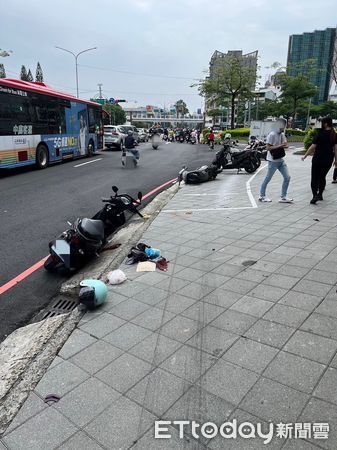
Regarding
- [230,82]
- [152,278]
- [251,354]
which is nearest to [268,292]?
[251,354]

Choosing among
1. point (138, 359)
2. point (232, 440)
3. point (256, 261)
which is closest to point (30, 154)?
point (256, 261)

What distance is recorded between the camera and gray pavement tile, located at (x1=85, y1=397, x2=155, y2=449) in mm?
2078

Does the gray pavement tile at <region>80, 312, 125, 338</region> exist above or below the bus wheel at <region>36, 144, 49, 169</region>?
below

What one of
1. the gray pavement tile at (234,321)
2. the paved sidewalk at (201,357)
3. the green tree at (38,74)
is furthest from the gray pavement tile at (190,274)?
the green tree at (38,74)

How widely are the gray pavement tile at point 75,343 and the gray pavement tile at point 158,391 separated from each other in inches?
27.2

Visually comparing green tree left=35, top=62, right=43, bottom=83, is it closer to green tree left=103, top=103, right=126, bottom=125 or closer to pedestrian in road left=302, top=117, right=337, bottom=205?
green tree left=103, top=103, right=126, bottom=125

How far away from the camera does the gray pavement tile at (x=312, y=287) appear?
3.64 m

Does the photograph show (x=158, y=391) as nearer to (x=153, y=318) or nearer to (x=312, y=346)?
(x=153, y=318)

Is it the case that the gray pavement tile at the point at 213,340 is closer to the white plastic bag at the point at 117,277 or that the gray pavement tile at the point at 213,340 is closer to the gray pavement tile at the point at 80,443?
the gray pavement tile at the point at 80,443

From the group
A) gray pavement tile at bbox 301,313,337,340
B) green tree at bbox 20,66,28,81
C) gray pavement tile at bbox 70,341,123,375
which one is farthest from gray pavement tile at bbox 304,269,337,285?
green tree at bbox 20,66,28,81

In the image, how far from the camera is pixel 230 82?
147 feet

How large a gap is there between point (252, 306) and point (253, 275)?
0.76 metres

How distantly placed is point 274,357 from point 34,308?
8.54 ft

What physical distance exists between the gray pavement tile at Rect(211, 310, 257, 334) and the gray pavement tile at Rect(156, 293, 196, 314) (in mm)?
390
